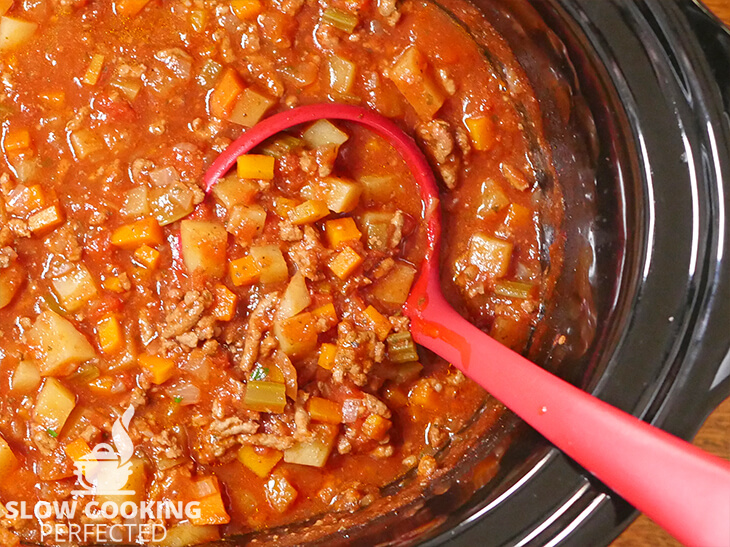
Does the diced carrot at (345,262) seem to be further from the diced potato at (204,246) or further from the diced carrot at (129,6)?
the diced carrot at (129,6)

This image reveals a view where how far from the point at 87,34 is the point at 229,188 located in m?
0.65

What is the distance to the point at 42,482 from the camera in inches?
81.2

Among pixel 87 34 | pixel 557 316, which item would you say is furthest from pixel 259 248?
pixel 557 316

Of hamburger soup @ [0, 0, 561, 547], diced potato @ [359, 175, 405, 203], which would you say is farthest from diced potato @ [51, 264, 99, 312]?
diced potato @ [359, 175, 405, 203]

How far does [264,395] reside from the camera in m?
2.03

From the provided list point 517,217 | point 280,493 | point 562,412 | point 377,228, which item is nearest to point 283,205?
point 377,228

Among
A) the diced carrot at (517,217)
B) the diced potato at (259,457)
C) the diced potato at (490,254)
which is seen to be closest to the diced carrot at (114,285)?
the diced potato at (259,457)

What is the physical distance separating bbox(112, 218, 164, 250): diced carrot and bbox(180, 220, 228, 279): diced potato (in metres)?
0.08

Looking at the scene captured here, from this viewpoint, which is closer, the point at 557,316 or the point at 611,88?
the point at 611,88

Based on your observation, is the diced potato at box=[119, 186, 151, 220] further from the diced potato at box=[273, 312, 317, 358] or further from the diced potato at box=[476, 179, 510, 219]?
the diced potato at box=[476, 179, 510, 219]

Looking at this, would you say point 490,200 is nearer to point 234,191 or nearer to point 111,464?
point 234,191

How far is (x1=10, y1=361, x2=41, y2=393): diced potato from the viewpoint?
2.01 m

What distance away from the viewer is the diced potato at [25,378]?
2014 millimetres

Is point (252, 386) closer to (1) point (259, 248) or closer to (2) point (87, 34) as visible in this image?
(1) point (259, 248)
